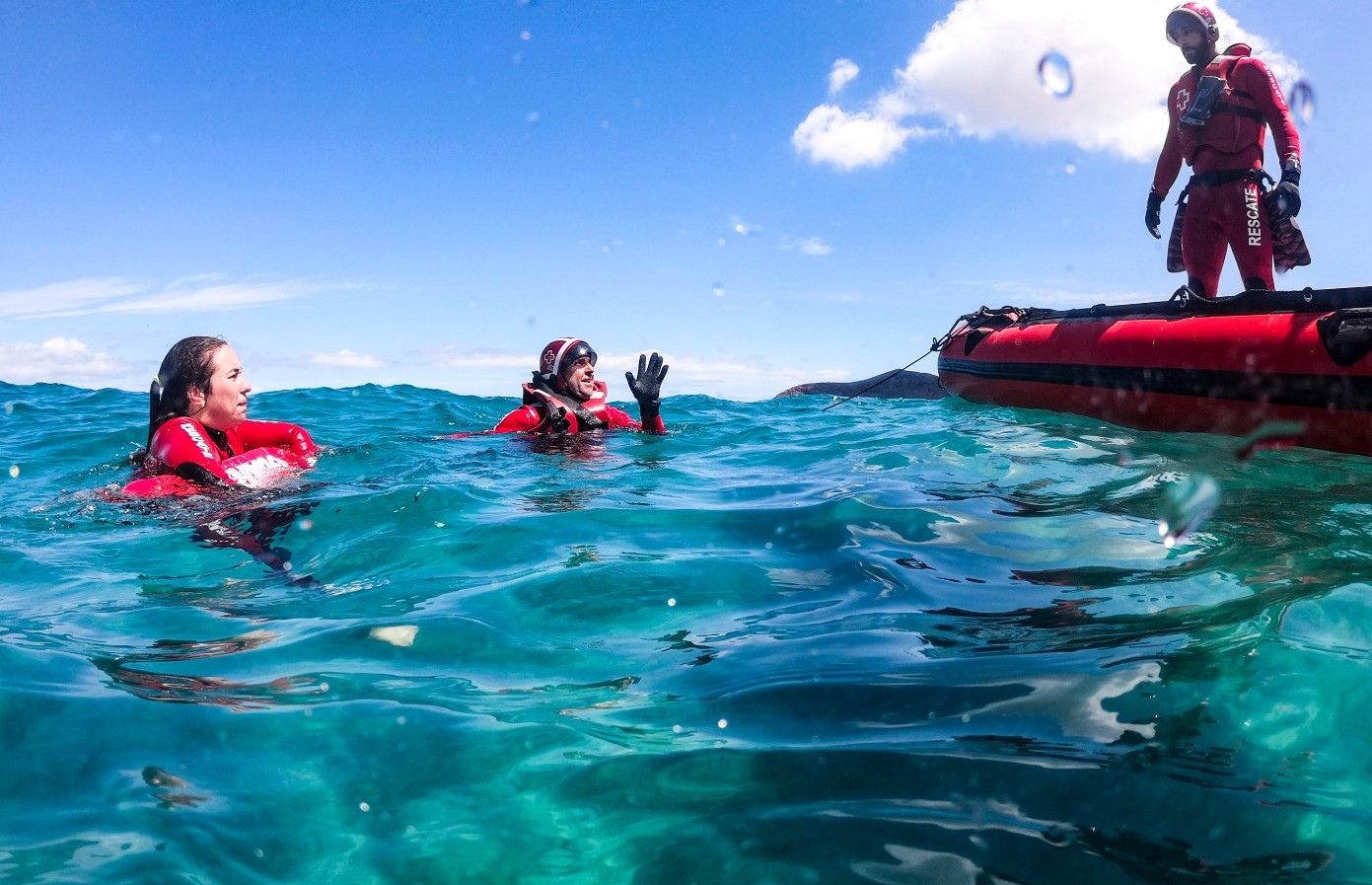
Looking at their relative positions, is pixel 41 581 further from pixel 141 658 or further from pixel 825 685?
pixel 825 685

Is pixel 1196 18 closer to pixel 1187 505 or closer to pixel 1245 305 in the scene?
pixel 1245 305

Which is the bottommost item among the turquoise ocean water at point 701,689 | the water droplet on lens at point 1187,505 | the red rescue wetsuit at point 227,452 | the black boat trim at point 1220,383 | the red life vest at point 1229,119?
the turquoise ocean water at point 701,689

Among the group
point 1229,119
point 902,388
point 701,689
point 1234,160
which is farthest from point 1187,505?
point 902,388

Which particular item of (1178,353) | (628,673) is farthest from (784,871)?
(1178,353)

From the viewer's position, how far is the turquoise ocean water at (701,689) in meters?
1.45

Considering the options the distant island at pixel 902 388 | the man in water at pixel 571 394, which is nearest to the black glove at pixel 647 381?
the man in water at pixel 571 394

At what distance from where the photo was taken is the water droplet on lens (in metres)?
3.40

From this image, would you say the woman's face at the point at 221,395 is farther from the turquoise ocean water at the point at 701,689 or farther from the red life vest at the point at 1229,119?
the red life vest at the point at 1229,119

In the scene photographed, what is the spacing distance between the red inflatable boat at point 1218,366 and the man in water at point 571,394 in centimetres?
319

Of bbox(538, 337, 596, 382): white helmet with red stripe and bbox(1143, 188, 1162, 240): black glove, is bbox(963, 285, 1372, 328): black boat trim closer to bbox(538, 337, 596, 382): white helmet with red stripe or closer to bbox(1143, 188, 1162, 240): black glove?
bbox(1143, 188, 1162, 240): black glove

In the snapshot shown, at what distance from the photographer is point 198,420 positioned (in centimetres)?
464

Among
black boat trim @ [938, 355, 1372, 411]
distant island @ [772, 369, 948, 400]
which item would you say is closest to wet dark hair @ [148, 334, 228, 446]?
black boat trim @ [938, 355, 1372, 411]

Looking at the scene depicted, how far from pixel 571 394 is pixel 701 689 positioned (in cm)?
499

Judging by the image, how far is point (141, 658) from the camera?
2.41m
